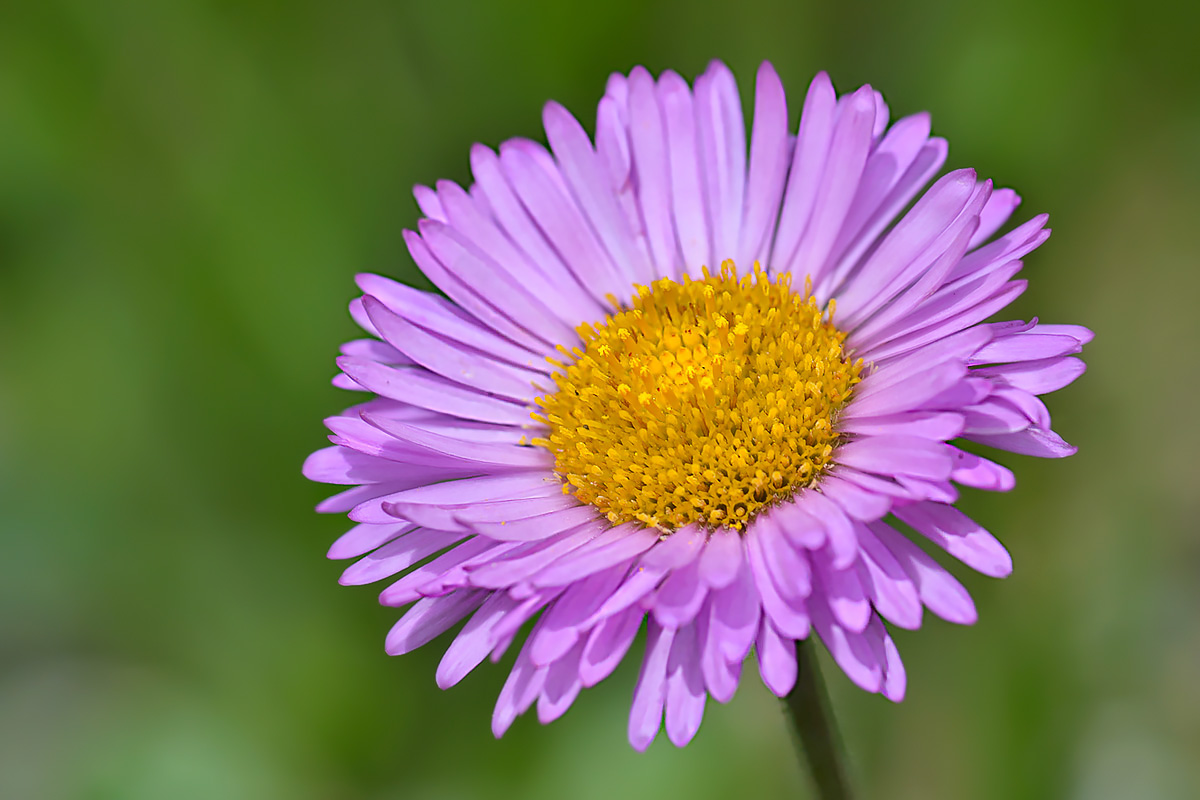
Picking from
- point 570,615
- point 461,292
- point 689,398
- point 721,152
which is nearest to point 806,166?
point 721,152

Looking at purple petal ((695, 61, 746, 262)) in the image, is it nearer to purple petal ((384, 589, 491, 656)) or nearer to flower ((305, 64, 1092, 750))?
flower ((305, 64, 1092, 750))

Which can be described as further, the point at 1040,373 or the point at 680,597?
the point at 1040,373

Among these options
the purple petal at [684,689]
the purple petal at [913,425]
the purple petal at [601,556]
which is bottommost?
the purple petal at [684,689]

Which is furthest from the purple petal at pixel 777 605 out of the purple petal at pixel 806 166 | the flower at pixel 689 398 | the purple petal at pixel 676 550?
the purple petal at pixel 806 166

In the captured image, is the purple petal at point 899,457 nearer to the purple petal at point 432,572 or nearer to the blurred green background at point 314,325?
the purple petal at point 432,572

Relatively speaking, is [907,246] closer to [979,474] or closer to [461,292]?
[979,474]

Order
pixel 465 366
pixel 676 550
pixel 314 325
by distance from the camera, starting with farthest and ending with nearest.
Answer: pixel 314 325 → pixel 465 366 → pixel 676 550

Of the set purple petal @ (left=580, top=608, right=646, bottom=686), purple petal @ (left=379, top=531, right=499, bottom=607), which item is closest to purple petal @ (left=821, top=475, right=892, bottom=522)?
purple petal @ (left=580, top=608, right=646, bottom=686)
